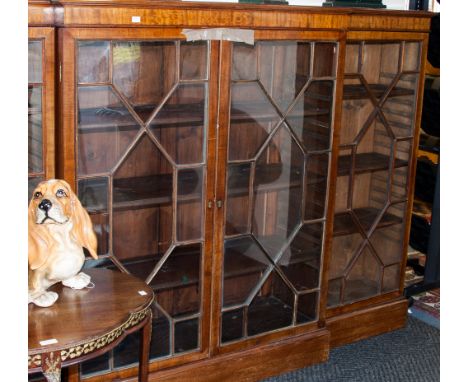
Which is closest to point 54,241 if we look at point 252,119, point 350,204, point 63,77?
point 63,77

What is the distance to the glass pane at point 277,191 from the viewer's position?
2596mm

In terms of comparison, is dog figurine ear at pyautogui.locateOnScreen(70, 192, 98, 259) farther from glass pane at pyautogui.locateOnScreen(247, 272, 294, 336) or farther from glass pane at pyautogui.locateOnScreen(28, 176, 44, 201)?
glass pane at pyautogui.locateOnScreen(247, 272, 294, 336)

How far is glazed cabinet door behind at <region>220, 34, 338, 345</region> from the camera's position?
2.48 metres

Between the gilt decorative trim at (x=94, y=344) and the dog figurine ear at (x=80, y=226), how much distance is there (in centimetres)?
23

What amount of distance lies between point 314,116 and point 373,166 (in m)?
0.52

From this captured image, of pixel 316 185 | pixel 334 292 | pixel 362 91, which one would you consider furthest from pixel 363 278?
pixel 362 91

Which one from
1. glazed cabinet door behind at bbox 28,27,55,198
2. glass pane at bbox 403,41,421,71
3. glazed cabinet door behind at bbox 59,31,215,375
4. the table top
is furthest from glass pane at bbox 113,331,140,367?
glass pane at bbox 403,41,421,71

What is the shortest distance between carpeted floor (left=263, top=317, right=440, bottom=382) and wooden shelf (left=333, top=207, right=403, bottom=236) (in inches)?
21.0

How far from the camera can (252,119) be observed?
98.3 inches

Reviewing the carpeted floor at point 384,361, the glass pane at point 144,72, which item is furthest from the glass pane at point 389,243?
the glass pane at point 144,72

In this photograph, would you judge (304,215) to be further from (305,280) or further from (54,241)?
(54,241)

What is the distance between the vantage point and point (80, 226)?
1.87 meters

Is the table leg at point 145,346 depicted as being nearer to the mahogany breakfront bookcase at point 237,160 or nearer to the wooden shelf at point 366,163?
the mahogany breakfront bookcase at point 237,160
